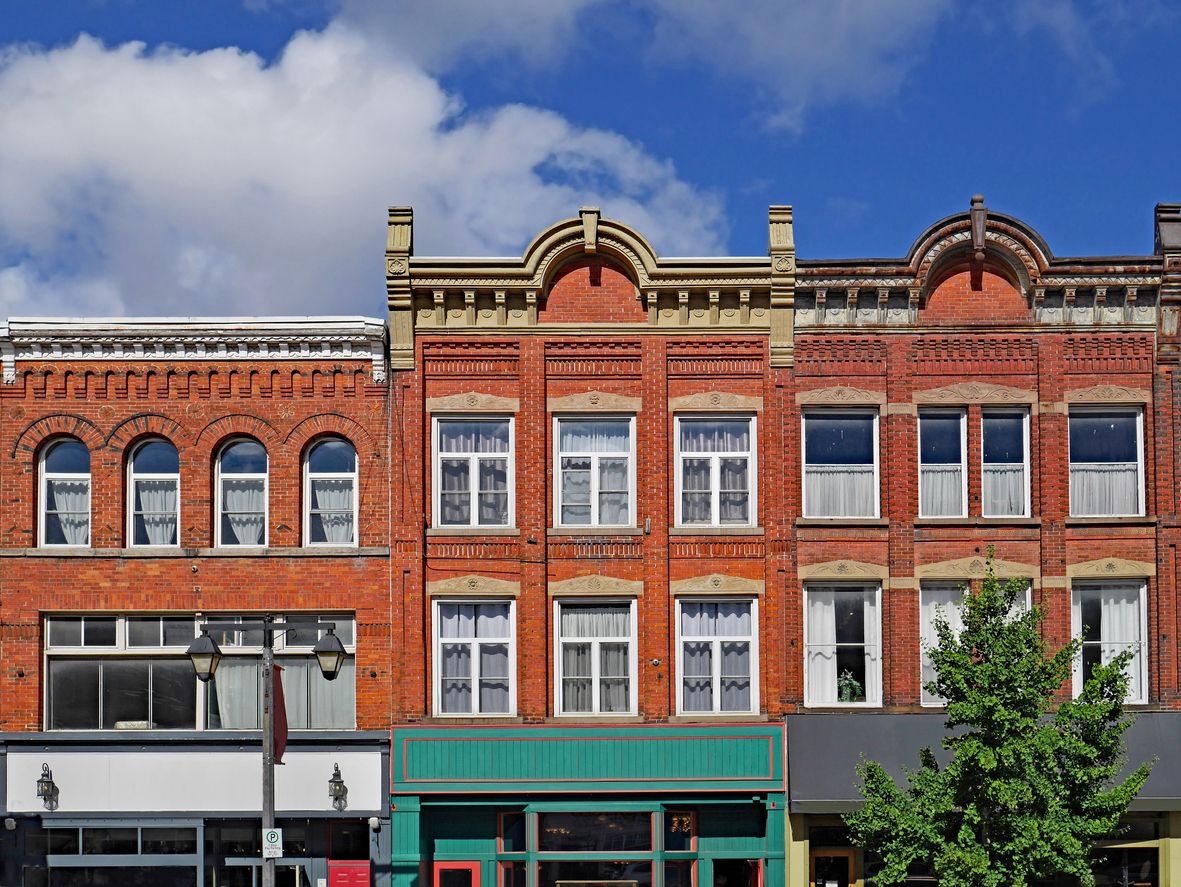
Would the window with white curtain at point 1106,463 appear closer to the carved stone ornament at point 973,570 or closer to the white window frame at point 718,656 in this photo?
the carved stone ornament at point 973,570

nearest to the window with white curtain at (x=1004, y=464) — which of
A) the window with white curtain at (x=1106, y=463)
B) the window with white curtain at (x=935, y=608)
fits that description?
the window with white curtain at (x=1106, y=463)

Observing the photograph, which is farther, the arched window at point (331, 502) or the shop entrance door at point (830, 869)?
the arched window at point (331, 502)

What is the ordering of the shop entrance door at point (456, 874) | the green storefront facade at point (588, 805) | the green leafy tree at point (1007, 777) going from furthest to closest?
1. the shop entrance door at point (456, 874)
2. the green storefront facade at point (588, 805)
3. the green leafy tree at point (1007, 777)

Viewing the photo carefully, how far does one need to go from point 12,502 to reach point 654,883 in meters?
12.7

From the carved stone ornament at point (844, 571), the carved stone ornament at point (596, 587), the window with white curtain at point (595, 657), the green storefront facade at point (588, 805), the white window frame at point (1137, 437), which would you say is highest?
the white window frame at point (1137, 437)

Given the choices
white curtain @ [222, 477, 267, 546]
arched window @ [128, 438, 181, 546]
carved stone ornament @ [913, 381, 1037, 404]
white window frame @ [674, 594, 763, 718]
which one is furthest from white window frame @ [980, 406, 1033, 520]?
arched window @ [128, 438, 181, 546]

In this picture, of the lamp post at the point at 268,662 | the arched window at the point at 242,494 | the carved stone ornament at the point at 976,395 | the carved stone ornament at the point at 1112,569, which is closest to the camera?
the lamp post at the point at 268,662

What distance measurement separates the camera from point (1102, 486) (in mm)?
24047

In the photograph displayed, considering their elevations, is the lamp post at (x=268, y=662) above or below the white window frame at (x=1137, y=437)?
below

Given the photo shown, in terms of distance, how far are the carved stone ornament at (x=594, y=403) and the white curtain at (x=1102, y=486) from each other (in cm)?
761

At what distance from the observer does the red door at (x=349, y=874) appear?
23250 millimetres

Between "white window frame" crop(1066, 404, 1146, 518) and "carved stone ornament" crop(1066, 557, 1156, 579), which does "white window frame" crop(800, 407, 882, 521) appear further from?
"carved stone ornament" crop(1066, 557, 1156, 579)

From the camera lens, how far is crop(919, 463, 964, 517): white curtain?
24.0 meters

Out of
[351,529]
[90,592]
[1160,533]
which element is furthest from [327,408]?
[1160,533]
